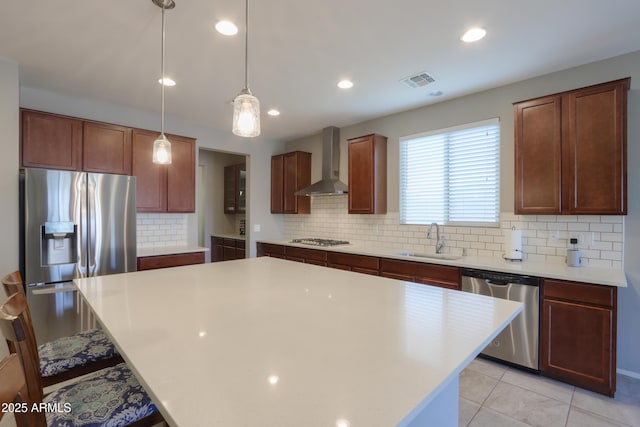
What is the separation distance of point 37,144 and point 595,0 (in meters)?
4.52

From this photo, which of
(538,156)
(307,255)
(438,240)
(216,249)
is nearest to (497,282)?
(438,240)

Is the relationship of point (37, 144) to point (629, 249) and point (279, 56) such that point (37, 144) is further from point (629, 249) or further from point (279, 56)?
point (629, 249)

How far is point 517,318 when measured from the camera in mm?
2666

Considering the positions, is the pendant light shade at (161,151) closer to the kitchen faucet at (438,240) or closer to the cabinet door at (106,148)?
the cabinet door at (106,148)

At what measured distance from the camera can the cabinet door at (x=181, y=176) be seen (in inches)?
157

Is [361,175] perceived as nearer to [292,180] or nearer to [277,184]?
[292,180]

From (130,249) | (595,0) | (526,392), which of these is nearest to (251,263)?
(130,249)

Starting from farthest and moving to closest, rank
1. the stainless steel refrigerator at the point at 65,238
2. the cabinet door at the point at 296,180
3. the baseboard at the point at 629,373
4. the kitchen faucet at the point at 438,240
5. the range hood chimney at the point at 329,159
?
the cabinet door at the point at 296,180
the range hood chimney at the point at 329,159
the kitchen faucet at the point at 438,240
the stainless steel refrigerator at the point at 65,238
the baseboard at the point at 629,373

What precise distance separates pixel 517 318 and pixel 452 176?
1.65 meters

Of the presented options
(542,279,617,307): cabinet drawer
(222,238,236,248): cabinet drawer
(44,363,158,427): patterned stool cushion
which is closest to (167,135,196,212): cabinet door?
(222,238,236,248): cabinet drawer

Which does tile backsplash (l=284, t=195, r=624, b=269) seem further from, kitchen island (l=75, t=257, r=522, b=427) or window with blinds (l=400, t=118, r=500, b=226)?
kitchen island (l=75, t=257, r=522, b=427)

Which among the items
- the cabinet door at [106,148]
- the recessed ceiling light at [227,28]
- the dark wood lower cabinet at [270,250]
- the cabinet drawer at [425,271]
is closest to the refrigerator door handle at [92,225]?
the cabinet door at [106,148]

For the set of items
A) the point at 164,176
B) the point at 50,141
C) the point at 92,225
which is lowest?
the point at 92,225

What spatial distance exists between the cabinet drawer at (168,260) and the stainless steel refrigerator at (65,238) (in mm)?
221
